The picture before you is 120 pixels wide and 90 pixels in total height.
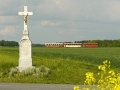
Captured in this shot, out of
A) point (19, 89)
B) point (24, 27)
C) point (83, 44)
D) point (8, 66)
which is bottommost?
point (19, 89)

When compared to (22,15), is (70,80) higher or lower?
lower

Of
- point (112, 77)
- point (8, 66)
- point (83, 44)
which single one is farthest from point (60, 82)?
point (83, 44)

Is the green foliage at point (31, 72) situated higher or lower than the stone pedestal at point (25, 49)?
lower

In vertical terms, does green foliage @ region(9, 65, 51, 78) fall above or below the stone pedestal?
below

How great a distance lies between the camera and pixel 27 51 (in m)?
22.2

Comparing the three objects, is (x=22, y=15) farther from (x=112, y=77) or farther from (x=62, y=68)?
(x=112, y=77)

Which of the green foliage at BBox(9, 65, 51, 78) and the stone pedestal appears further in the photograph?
the stone pedestal

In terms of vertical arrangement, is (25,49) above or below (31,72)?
above

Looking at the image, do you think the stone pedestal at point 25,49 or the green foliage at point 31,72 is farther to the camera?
the stone pedestal at point 25,49

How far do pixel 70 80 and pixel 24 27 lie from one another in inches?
197

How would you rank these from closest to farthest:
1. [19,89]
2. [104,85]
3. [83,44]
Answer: [104,85] < [19,89] < [83,44]

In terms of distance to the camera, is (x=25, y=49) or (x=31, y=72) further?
(x=25, y=49)

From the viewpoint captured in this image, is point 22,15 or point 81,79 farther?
point 22,15

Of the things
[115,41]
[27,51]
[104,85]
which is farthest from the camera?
[115,41]
